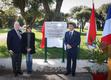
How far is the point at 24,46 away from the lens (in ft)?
34.9

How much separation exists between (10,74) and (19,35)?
1.32 metres

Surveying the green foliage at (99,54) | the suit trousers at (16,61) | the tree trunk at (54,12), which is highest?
the tree trunk at (54,12)

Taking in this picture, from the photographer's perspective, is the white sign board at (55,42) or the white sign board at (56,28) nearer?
the white sign board at (56,28)

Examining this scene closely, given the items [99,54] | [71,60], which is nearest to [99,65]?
[99,54]

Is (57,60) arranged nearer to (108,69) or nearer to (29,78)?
(29,78)

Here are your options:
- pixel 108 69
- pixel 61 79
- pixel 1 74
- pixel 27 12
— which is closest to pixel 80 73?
pixel 61 79

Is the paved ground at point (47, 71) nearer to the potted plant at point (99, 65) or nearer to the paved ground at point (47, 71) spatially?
the paved ground at point (47, 71)

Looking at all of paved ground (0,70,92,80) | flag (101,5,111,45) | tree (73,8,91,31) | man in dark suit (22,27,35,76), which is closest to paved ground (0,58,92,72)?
paved ground (0,70,92,80)

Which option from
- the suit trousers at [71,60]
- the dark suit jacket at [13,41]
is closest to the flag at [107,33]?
the suit trousers at [71,60]

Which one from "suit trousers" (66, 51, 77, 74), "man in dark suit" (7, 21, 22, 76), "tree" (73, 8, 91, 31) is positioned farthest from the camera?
"tree" (73, 8, 91, 31)

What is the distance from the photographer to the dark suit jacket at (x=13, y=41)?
10.3m

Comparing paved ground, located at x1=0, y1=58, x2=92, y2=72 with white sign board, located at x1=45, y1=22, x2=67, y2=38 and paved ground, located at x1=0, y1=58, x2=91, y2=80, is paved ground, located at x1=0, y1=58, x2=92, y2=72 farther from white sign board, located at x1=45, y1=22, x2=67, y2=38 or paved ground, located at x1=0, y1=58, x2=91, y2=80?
white sign board, located at x1=45, y1=22, x2=67, y2=38

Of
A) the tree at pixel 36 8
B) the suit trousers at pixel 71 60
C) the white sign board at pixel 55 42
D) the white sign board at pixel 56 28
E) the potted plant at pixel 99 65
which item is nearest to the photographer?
the potted plant at pixel 99 65

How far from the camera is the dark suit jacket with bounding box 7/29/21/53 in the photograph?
10.3 m
